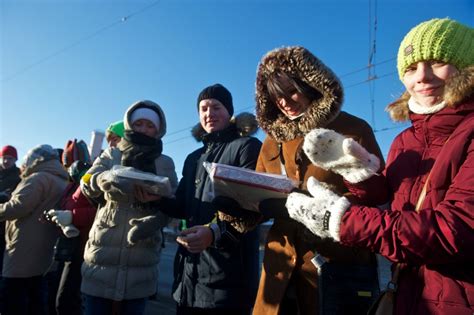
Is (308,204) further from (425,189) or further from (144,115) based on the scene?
(144,115)

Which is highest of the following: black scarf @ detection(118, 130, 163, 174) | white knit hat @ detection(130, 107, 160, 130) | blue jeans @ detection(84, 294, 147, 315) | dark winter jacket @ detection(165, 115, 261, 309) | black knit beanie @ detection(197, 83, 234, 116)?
black knit beanie @ detection(197, 83, 234, 116)

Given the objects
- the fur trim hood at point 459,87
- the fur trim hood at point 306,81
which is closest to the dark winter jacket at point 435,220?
the fur trim hood at point 459,87

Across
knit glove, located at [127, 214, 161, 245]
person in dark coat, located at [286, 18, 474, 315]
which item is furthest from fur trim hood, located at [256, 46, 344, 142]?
knit glove, located at [127, 214, 161, 245]

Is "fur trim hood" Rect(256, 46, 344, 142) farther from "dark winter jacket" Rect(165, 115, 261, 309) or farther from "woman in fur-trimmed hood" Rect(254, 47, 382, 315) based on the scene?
"dark winter jacket" Rect(165, 115, 261, 309)

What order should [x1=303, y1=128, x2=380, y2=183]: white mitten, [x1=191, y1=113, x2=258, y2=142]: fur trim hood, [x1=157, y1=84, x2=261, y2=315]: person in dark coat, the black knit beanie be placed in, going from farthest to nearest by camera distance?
the black knit beanie < [x1=191, y1=113, x2=258, y2=142]: fur trim hood < [x1=157, y1=84, x2=261, y2=315]: person in dark coat < [x1=303, y1=128, x2=380, y2=183]: white mitten

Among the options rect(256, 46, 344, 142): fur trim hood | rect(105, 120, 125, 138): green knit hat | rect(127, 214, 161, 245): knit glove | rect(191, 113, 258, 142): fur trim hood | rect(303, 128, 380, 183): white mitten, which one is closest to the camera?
rect(303, 128, 380, 183): white mitten

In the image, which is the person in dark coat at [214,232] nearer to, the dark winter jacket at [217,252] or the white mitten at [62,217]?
the dark winter jacket at [217,252]

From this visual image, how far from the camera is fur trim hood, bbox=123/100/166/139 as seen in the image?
2880 mm

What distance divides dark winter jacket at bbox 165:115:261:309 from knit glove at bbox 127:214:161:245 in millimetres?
168

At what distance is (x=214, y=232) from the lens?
2.02 metres

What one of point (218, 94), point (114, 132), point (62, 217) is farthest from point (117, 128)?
point (218, 94)

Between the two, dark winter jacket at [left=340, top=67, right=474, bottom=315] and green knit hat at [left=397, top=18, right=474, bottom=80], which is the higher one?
green knit hat at [left=397, top=18, right=474, bottom=80]

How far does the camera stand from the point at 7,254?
3619 millimetres

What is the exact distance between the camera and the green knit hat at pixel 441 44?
1318mm
